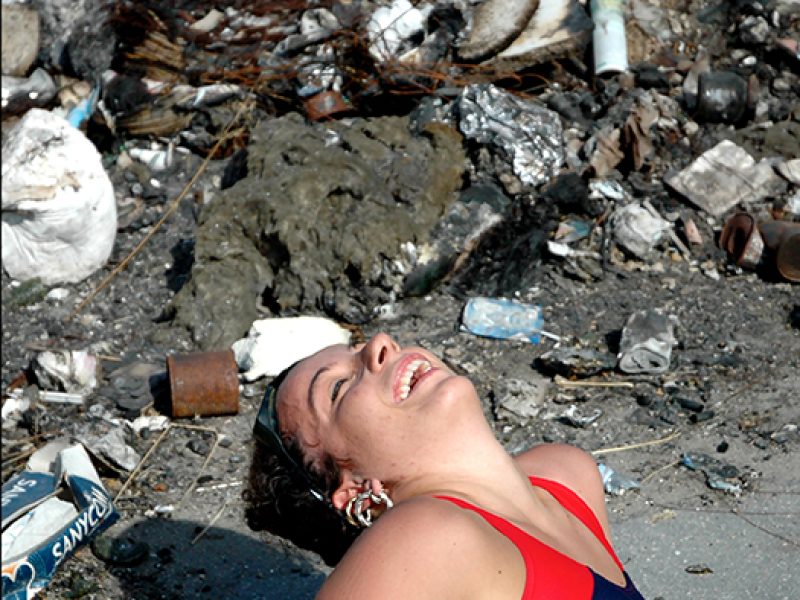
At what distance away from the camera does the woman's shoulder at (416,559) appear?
1944mm

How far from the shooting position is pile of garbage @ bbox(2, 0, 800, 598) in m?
4.91

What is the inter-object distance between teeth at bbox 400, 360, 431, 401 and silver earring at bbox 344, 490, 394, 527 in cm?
22

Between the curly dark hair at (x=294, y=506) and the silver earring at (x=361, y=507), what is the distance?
0.06 m

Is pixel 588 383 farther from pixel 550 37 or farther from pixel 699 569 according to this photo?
pixel 550 37

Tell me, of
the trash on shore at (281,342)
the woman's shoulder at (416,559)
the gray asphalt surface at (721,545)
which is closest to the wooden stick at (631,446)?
the gray asphalt surface at (721,545)

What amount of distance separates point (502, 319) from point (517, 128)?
4.14 ft

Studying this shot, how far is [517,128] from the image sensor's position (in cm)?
589

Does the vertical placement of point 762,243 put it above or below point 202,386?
below

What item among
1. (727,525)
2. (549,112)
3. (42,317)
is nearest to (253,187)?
(42,317)

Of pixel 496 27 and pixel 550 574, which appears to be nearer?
pixel 550 574

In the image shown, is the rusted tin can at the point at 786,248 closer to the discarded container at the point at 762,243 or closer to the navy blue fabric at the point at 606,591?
the discarded container at the point at 762,243

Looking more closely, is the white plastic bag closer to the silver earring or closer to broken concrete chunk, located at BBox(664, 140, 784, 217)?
broken concrete chunk, located at BBox(664, 140, 784, 217)

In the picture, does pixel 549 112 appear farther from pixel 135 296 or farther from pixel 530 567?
pixel 530 567

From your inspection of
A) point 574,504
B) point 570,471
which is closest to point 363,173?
point 570,471
